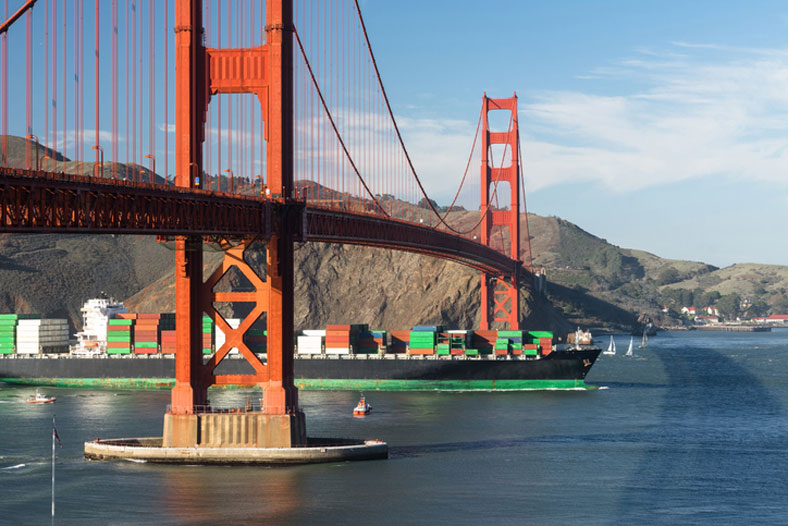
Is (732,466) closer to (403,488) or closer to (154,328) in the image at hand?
(403,488)

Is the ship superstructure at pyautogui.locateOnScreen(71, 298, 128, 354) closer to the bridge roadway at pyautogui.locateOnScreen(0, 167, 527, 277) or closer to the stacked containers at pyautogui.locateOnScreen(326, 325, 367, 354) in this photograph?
the stacked containers at pyautogui.locateOnScreen(326, 325, 367, 354)

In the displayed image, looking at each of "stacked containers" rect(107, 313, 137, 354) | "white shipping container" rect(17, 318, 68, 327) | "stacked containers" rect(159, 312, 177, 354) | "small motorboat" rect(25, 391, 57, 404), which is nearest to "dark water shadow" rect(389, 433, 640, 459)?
"small motorboat" rect(25, 391, 57, 404)

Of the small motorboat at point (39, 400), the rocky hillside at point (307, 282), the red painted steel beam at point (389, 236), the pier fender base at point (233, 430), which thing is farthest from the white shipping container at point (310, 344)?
the rocky hillside at point (307, 282)

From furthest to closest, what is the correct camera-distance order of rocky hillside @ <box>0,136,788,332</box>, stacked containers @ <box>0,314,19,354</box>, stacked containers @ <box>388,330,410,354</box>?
rocky hillside @ <box>0,136,788,332</box> < stacked containers @ <box>0,314,19,354</box> < stacked containers @ <box>388,330,410,354</box>

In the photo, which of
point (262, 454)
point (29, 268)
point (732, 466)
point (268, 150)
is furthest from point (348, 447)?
point (29, 268)

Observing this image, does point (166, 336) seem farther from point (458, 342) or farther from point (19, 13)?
point (19, 13)

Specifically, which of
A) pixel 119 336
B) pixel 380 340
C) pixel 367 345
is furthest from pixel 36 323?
pixel 380 340

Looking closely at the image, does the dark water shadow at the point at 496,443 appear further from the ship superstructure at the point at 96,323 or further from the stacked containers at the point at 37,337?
the stacked containers at the point at 37,337
